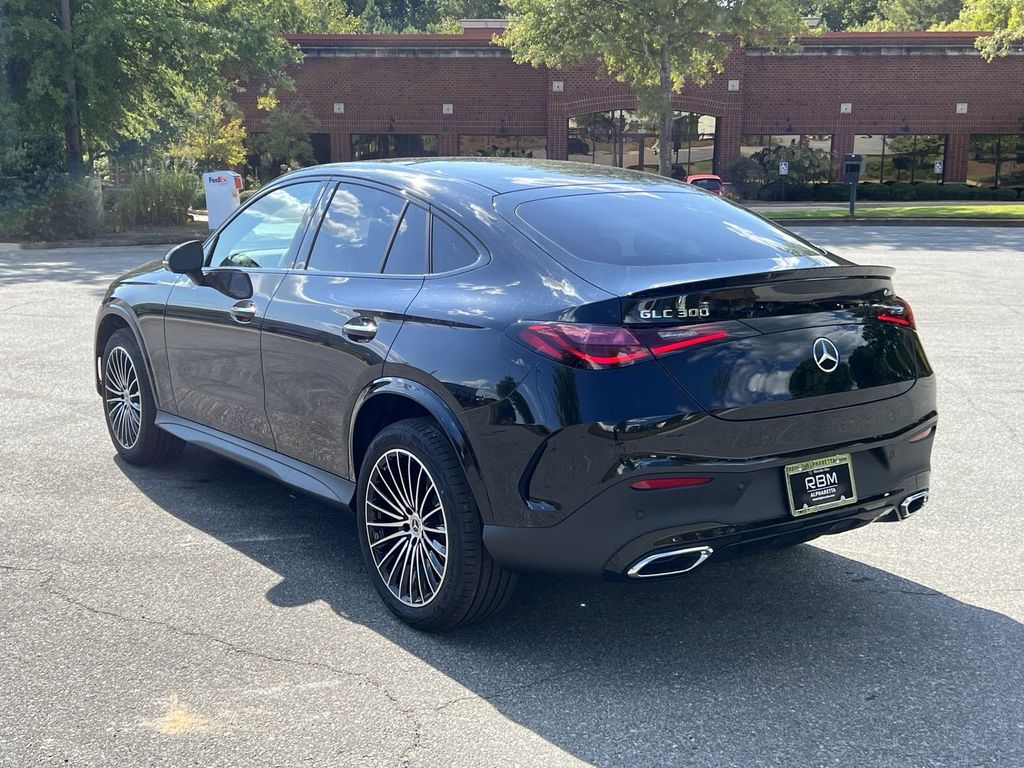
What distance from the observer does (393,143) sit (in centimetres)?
4294

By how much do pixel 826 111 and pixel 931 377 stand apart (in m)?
40.8

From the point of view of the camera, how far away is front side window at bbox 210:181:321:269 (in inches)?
201

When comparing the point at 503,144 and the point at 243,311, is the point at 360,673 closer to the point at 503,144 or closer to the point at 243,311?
the point at 243,311

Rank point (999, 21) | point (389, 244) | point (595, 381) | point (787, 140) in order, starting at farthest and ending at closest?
point (787, 140) < point (999, 21) < point (389, 244) < point (595, 381)

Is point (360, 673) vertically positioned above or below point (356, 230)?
below

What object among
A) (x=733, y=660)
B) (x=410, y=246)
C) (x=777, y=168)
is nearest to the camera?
(x=733, y=660)

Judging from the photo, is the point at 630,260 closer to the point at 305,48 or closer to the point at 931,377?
the point at 931,377

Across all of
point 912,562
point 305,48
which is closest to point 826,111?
point 305,48

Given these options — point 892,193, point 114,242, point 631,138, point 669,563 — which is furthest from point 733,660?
point 631,138

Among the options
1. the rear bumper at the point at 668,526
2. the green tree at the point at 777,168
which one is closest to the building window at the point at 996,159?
the green tree at the point at 777,168

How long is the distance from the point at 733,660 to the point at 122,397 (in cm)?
412

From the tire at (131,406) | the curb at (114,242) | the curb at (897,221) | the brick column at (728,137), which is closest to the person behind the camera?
the tire at (131,406)

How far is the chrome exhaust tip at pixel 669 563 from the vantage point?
3598mm

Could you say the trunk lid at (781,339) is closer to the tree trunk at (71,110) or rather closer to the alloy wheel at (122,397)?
the alloy wheel at (122,397)
